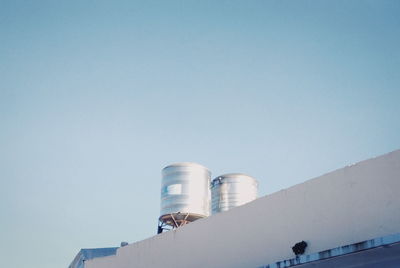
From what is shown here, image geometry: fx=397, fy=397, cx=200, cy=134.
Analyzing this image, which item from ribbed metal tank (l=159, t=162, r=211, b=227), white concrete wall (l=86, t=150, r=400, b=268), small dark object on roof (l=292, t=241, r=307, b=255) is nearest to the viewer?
white concrete wall (l=86, t=150, r=400, b=268)

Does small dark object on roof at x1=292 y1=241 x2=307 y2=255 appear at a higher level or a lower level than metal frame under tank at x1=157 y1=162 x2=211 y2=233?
lower

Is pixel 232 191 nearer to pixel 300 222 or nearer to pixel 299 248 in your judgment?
pixel 300 222

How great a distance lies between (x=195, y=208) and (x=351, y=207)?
5.70 m

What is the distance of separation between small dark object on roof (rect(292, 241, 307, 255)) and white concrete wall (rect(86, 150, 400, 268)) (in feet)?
0.36

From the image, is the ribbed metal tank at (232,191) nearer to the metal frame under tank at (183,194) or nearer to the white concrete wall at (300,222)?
the metal frame under tank at (183,194)

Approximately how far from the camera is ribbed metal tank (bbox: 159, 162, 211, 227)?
12.4 metres

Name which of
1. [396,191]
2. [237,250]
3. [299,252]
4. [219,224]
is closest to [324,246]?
[299,252]

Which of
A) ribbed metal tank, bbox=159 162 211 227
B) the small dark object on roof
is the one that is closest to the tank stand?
ribbed metal tank, bbox=159 162 211 227

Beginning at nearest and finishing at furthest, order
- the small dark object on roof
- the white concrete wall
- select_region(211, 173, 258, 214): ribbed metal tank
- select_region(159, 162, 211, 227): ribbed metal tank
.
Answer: the white concrete wall → the small dark object on roof → select_region(159, 162, 211, 227): ribbed metal tank → select_region(211, 173, 258, 214): ribbed metal tank

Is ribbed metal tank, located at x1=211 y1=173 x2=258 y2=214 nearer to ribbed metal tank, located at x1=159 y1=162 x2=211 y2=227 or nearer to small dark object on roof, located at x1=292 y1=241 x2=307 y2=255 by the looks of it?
ribbed metal tank, located at x1=159 y1=162 x2=211 y2=227

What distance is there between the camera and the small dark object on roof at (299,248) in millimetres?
8250

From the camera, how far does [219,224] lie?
10.4 m

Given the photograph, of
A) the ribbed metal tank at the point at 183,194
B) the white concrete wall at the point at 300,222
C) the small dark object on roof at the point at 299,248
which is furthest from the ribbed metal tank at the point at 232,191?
the small dark object on roof at the point at 299,248

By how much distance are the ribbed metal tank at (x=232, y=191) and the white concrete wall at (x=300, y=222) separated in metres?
2.46
